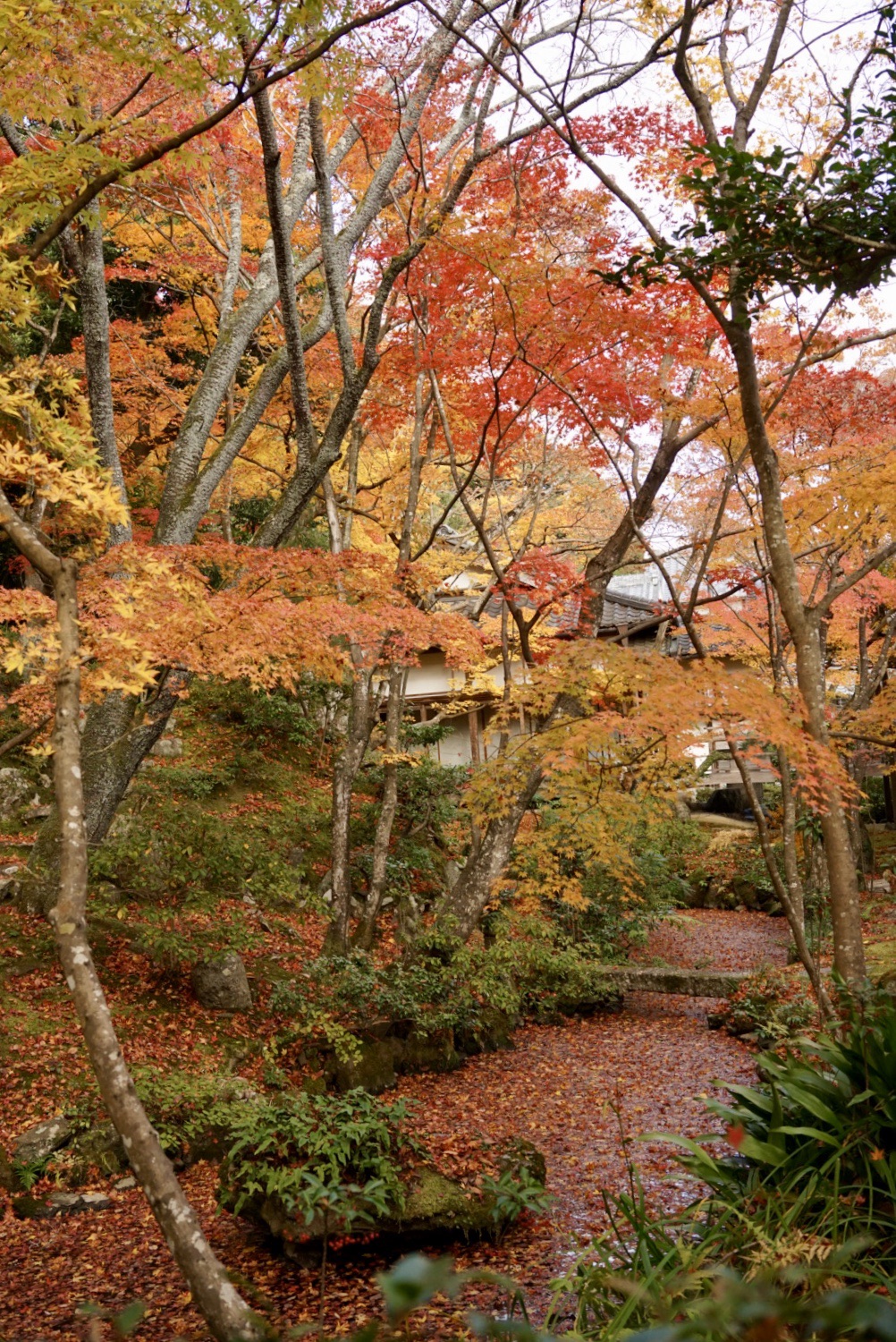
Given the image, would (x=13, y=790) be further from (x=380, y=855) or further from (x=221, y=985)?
(x=380, y=855)

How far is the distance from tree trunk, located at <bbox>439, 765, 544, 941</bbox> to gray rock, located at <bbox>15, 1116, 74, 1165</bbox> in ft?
13.7

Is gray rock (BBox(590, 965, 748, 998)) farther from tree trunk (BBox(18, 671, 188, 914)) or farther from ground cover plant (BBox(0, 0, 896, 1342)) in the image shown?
tree trunk (BBox(18, 671, 188, 914))

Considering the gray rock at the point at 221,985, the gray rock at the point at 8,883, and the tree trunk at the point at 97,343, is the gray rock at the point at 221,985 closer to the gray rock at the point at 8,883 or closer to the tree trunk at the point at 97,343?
the gray rock at the point at 8,883

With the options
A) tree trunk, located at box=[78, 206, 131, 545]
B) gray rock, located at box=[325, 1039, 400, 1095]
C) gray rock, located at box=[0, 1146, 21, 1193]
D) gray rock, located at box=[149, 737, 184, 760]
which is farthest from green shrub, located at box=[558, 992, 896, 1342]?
gray rock, located at box=[149, 737, 184, 760]

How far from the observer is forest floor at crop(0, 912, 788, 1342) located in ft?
15.0

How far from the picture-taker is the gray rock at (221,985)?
8.90 meters

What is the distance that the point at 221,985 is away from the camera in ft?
29.4

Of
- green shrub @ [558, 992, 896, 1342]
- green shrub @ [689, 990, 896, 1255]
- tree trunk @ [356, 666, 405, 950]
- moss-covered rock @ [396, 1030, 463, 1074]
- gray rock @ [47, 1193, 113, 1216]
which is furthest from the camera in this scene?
tree trunk @ [356, 666, 405, 950]

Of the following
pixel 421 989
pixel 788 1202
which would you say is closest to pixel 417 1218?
pixel 788 1202

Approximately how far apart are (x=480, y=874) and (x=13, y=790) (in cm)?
668

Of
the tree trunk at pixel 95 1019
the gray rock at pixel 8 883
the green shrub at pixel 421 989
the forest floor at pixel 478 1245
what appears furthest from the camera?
the gray rock at pixel 8 883

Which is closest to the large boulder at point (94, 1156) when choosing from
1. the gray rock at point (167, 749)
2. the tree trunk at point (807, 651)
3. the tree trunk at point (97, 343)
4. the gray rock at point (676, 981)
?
the tree trunk at point (97, 343)

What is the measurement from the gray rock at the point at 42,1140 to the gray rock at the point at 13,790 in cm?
608

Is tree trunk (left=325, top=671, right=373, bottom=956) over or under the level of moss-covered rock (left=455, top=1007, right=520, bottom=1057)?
over
